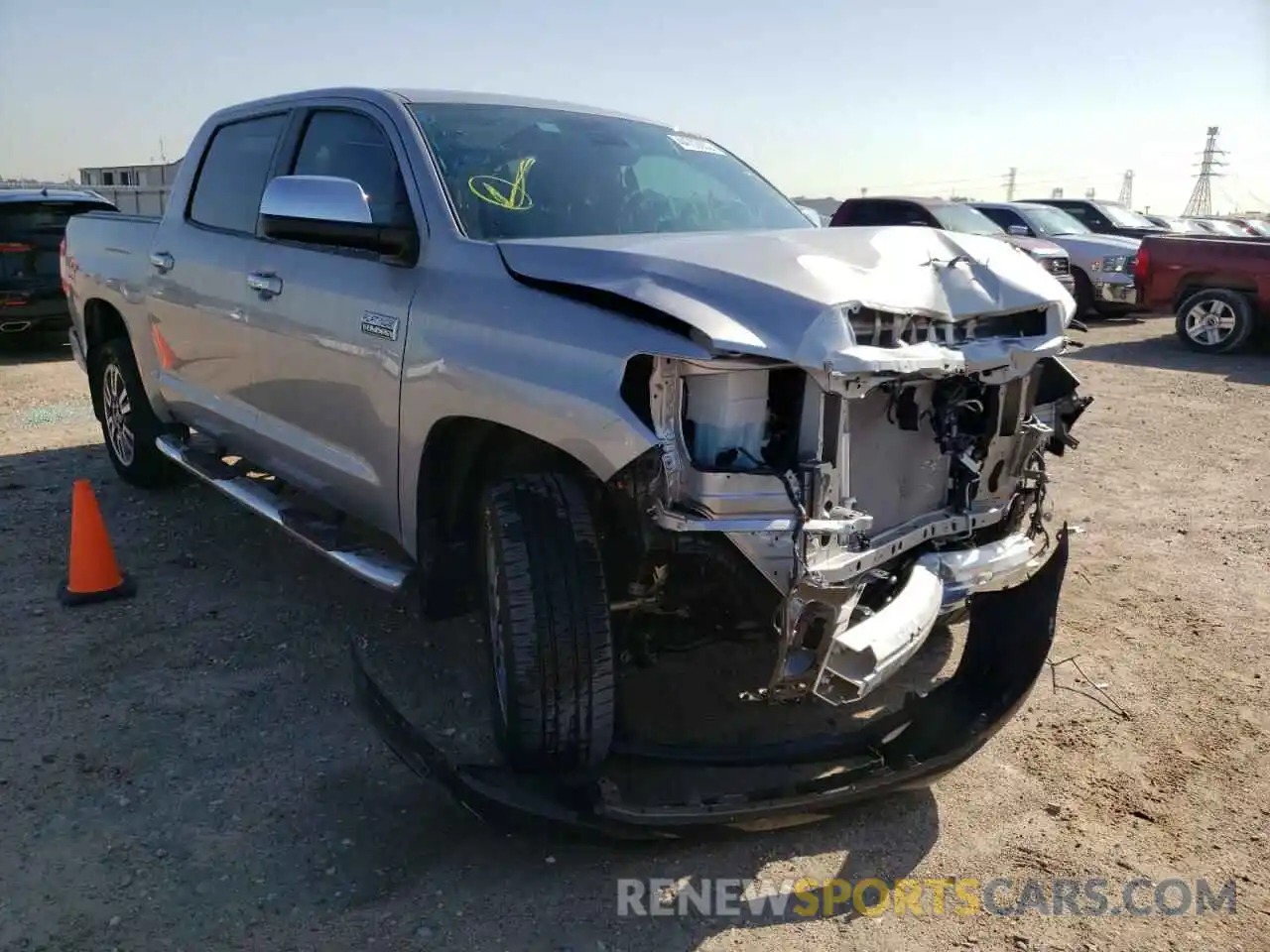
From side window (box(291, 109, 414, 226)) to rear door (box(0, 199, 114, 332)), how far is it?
7.81 m

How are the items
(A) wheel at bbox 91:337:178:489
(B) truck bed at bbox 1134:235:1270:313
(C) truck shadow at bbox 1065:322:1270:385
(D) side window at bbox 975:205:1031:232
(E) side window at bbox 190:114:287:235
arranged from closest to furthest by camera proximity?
(E) side window at bbox 190:114:287:235 → (A) wheel at bbox 91:337:178:489 → (C) truck shadow at bbox 1065:322:1270:385 → (B) truck bed at bbox 1134:235:1270:313 → (D) side window at bbox 975:205:1031:232

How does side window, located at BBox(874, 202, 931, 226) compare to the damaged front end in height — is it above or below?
above

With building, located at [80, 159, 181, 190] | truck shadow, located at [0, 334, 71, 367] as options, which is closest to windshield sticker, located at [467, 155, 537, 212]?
truck shadow, located at [0, 334, 71, 367]

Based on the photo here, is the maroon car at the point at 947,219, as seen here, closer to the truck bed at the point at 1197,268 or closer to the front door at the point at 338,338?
the truck bed at the point at 1197,268

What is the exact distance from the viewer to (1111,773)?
327cm

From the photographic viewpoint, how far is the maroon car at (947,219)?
527 inches

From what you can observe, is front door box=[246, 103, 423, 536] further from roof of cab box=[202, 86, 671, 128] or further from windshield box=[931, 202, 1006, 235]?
windshield box=[931, 202, 1006, 235]

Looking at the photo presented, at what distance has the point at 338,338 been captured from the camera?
366cm

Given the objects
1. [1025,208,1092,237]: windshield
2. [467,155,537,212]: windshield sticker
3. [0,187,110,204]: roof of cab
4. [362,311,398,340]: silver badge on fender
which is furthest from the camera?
[1025,208,1092,237]: windshield

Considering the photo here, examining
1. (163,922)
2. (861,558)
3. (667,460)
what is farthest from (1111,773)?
(163,922)

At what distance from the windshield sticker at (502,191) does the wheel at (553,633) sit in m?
1.15

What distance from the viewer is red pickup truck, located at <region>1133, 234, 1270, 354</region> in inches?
458

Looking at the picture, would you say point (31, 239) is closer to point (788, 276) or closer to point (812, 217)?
point (812, 217)

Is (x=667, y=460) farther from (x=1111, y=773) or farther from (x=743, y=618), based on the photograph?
(x=1111, y=773)
